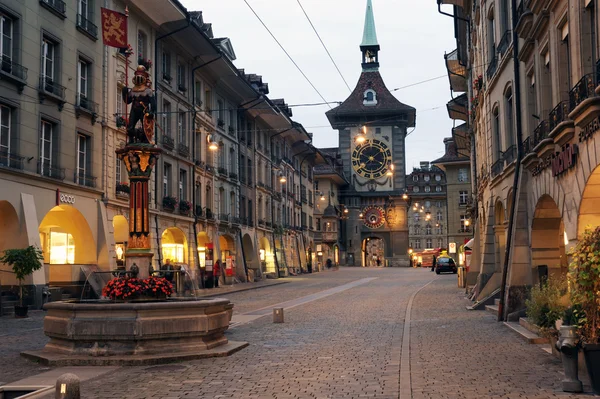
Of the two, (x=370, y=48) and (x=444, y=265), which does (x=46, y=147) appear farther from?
(x=370, y=48)

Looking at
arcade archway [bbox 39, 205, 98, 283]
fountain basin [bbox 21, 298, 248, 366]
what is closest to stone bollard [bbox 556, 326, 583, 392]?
fountain basin [bbox 21, 298, 248, 366]

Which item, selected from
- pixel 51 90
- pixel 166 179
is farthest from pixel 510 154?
pixel 166 179

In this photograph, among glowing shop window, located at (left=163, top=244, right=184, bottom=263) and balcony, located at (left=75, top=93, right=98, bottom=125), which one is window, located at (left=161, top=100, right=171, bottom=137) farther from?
balcony, located at (left=75, top=93, right=98, bottom=125)

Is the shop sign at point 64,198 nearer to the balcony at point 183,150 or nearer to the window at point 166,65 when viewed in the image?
the window at point 166,65

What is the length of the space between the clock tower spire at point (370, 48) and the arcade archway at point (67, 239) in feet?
278

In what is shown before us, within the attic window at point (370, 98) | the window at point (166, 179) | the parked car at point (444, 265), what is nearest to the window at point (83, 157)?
the window at point (166, 179)

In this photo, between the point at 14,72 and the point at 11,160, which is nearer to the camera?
the point at 11,160

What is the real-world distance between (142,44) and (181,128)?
6.64 m

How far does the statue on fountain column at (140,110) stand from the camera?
53.6 ft

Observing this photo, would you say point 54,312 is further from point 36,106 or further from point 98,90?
point 98,90

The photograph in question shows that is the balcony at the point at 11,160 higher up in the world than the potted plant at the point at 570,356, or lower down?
higher up

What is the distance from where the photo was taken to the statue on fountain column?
16328mm

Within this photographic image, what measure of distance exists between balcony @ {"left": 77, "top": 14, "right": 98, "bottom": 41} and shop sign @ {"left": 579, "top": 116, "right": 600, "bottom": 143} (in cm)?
2278

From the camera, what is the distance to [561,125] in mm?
13719
